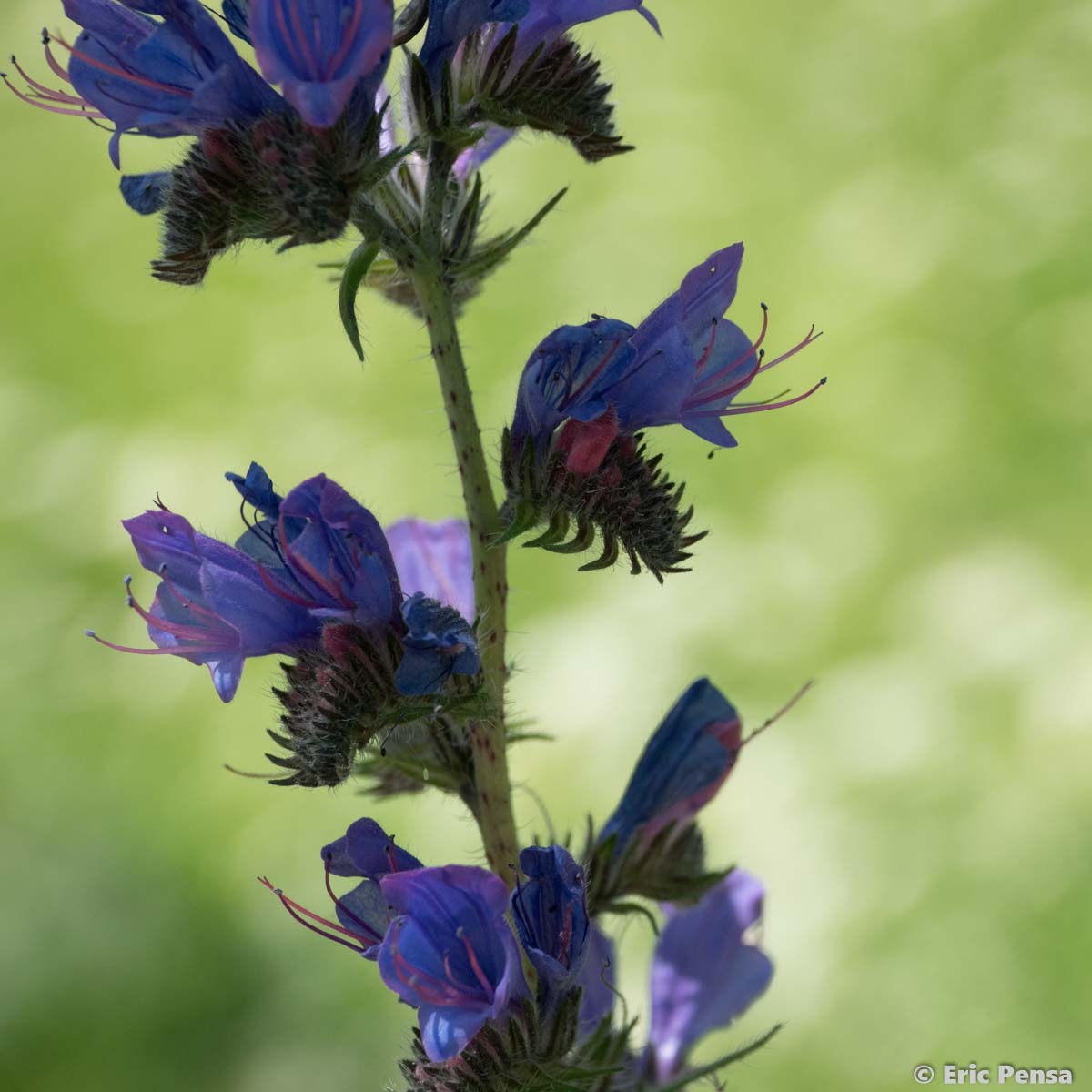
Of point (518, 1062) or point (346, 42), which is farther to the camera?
point (518, 1062)

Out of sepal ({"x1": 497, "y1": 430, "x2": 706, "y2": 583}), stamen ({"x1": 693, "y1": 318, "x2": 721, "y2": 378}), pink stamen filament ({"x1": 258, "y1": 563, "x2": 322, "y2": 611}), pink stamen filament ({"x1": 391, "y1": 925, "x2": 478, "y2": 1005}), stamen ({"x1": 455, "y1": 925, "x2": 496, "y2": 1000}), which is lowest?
pink stamen filament ({"x1": 391, "y1": 925, "x2": 478, "y2": 1005})

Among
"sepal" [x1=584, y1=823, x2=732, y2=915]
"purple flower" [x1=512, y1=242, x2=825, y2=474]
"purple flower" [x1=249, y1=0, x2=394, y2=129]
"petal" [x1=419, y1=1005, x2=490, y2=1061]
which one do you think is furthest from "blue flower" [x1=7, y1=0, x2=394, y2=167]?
"sepal" [x1=584, y1=823, x2=732, y2=915]

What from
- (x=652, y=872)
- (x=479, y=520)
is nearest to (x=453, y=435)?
(x=479, y=520)

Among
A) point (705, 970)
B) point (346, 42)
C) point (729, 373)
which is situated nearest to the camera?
point (346, 42)

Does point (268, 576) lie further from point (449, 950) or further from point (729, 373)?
point (729, 373)

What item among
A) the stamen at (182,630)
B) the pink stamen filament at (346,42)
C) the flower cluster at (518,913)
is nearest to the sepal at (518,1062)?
the flower cluster at (518,913)

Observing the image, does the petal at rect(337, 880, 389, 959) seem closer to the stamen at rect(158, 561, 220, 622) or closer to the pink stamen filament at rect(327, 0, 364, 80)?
the stamen at rect(158, 561, 220, 622)
